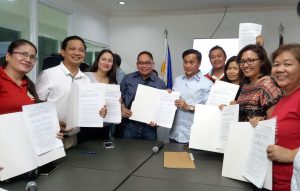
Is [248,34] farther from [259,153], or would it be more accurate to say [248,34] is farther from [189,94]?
[259,153]

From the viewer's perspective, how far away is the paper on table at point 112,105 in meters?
2.52

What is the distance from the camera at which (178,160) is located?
2021 millimetres

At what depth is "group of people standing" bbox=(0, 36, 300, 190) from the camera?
148 centimetres

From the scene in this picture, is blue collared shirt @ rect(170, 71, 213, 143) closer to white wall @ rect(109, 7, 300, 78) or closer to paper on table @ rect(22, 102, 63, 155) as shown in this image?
paper on table @ rect(22, 102, 63, 155)

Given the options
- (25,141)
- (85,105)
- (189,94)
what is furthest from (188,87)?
(25,141)

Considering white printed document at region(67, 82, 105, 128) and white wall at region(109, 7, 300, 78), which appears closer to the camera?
white printed document at region(67, 82, 105, 128)

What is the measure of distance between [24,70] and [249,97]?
157 centimetres

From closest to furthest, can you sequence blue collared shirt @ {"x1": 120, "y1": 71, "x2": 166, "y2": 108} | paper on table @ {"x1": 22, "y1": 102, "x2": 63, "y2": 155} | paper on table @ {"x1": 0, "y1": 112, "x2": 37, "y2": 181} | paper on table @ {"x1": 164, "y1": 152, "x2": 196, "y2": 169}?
paper on table @ {"x1": 0, "y1": 112, "x2": 37, "y2": 181} < paper on table @ {"x1": 22, "y1": 102, "x2": 63, "y2": 155} < paper on table @ {"x1": 164, "y1": 152, "x2": 196, "y2": 169} < blue collared shirt @ {"x1": 120, "y1": 71, "x2": 166, "y2": 108}

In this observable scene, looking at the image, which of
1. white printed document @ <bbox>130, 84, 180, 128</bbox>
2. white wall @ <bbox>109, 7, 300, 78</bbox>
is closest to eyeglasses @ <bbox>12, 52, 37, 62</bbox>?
white printed document @ <bbox>130, 84, 180, 128</bbox>

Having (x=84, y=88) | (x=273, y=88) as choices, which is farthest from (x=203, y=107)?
(x=84, y=88)

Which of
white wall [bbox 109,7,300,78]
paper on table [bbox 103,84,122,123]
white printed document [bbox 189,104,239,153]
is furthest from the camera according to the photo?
white wall [bbox 109,7,300,78]

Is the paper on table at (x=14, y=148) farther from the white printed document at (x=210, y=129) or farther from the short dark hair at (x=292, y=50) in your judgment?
the short dark hair at (x=292, y=50)

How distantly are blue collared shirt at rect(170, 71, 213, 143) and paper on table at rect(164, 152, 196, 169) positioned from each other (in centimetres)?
52

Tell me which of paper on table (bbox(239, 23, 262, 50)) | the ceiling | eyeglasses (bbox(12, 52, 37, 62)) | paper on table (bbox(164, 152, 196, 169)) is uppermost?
the ceiling
